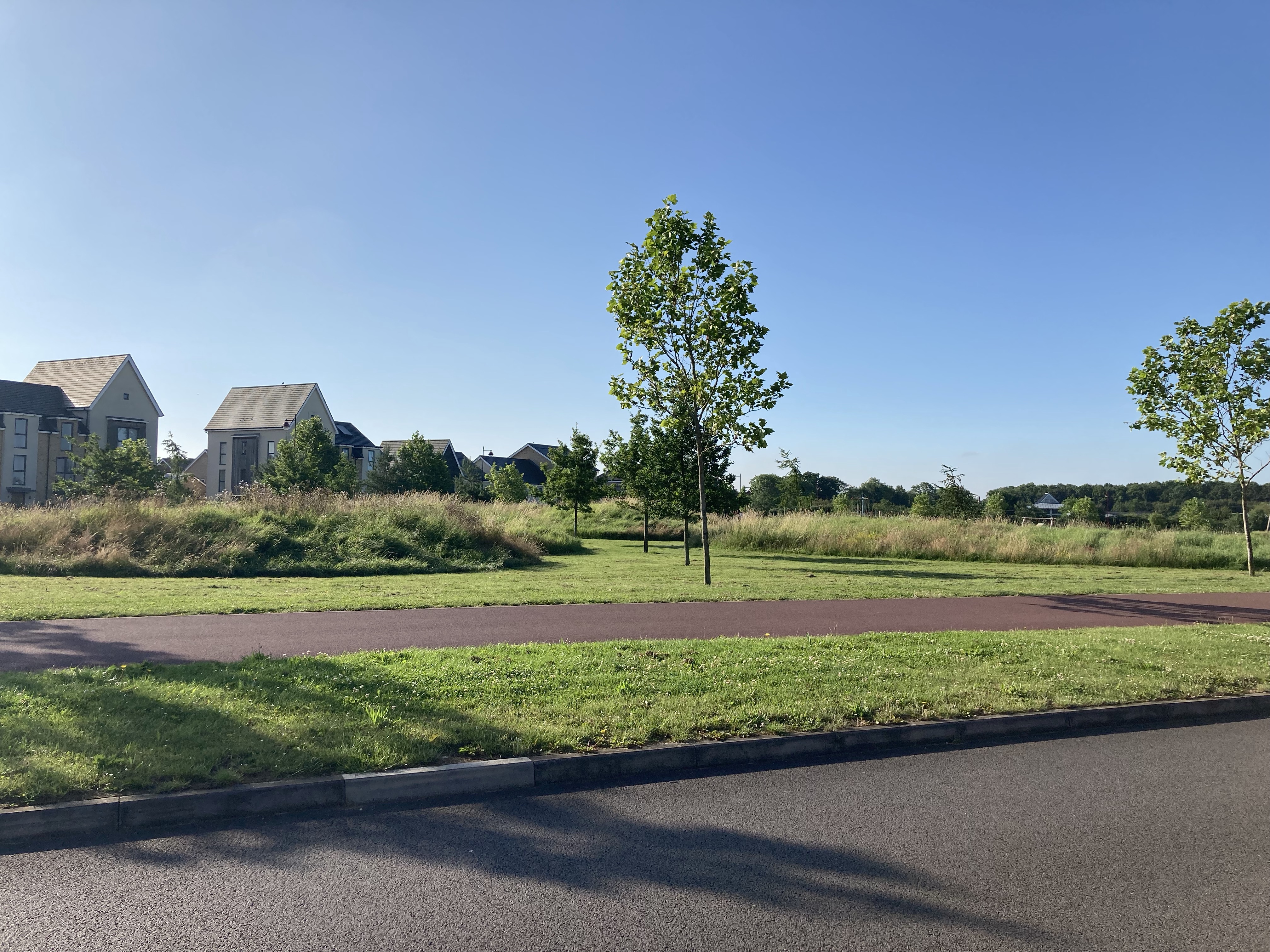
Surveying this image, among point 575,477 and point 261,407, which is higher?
point 261,407

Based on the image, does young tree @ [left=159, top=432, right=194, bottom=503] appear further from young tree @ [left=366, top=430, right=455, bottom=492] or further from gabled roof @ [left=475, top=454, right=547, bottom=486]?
gabled roof @ [left=475, top=454, right=547, bottom=486]

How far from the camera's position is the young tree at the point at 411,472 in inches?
2103

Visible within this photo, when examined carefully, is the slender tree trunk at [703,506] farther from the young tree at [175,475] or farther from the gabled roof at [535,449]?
the gabled roof at [535,449]

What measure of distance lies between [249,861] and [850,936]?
109 inches

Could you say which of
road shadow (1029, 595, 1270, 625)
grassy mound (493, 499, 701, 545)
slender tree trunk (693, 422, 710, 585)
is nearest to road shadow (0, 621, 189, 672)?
slender tree trunk (693, 422, 710, 585)

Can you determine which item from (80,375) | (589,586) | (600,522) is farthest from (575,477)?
(80,375)

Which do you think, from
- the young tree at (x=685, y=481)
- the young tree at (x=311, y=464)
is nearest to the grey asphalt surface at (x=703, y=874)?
the young tree at (x=685, y=481)

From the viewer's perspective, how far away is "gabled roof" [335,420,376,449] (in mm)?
74938

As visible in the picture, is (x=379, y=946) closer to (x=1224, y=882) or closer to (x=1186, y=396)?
(x=1224, y=882)

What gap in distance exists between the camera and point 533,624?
1109 centimetres

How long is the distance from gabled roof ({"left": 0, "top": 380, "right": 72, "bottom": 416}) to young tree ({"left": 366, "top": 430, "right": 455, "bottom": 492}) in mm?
23146

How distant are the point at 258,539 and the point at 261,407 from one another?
2249 inches

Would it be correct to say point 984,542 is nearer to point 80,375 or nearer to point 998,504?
point 998,504

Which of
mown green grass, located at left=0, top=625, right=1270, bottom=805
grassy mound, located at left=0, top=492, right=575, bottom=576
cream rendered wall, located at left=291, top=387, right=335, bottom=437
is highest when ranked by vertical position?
cream rendered wall, located at left=291, top=387, right=335, bottom=437
